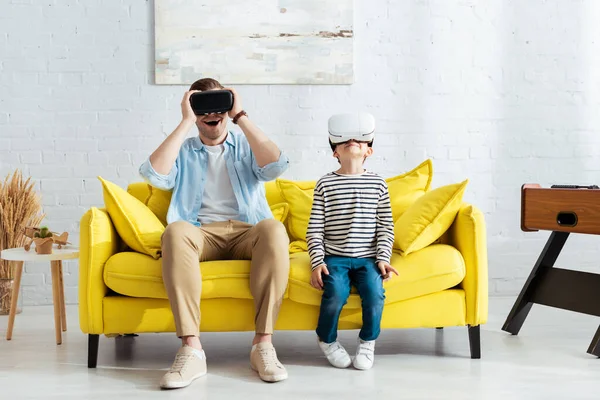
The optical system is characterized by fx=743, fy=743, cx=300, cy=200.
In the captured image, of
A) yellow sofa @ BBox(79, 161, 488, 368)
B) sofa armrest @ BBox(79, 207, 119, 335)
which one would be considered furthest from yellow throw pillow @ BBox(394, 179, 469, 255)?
sofa armrest @ BBox(79, 207, 119, 335)

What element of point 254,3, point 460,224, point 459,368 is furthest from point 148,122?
point 459,368

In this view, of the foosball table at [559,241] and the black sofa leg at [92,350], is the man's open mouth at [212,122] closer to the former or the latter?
the black sofa leg at [92,350]

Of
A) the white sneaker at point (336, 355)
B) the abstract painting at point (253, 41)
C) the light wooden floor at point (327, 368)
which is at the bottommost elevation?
the light wooden floor at point (327, 368)

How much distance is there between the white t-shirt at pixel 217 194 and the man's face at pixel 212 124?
→ 0.19 feet

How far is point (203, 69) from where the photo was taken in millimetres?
4043

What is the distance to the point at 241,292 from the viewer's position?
2.66 metres

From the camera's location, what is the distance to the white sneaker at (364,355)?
265 centimetres

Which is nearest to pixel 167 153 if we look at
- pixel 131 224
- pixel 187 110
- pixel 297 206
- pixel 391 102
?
pixel 187 110

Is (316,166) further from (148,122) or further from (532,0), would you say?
(532,0)

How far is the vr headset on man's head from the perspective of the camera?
2914mm

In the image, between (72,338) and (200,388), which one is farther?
(72,338)

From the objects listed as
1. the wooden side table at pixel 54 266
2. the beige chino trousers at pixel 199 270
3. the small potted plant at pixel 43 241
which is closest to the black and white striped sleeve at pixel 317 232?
the beige chino trousers at pixel 199 270

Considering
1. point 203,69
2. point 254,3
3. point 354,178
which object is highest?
point 254,3

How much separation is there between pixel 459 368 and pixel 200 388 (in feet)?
3.04
